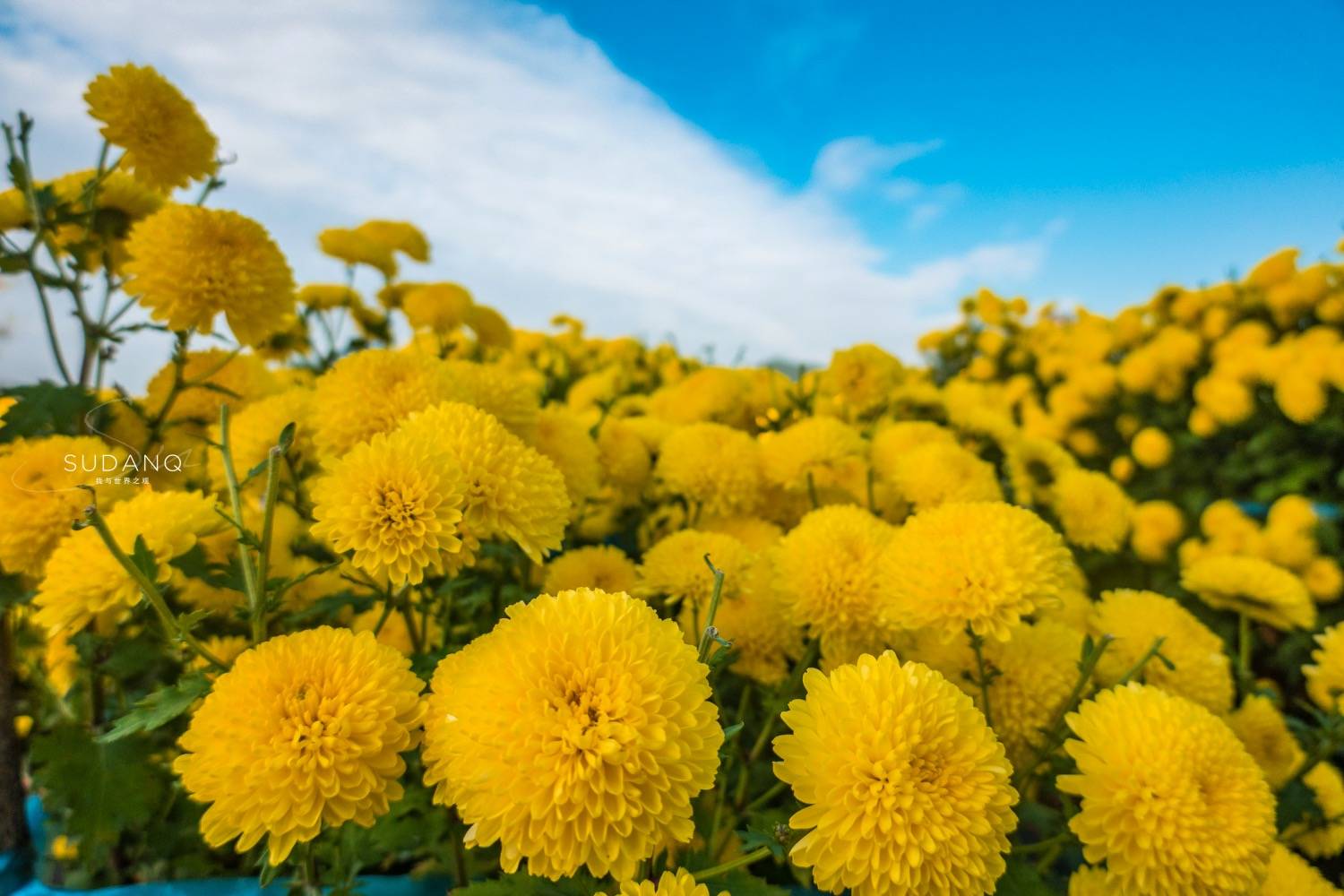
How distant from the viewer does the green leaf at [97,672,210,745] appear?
575 millimetres

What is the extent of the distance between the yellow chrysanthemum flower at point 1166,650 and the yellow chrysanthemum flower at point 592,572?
617 mm

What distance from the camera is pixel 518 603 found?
0.58 metres

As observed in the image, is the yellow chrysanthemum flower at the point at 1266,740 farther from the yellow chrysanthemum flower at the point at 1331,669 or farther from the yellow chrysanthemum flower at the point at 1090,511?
the yellow chrysanthemum flower at the point at 1090,511

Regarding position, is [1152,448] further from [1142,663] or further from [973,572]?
[973,572]

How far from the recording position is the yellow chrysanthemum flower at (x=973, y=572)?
78 cm

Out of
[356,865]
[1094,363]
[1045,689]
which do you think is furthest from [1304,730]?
[1094,363]

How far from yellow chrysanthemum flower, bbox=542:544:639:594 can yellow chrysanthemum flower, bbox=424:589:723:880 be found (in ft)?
1.44

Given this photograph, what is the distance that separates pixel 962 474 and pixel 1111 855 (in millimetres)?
605

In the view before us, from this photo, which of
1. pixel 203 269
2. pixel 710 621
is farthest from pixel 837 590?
pixel 203 269

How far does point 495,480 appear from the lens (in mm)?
713

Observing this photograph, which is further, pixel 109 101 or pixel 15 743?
pixel 15 743

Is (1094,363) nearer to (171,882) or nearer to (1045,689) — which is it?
(1045,689)

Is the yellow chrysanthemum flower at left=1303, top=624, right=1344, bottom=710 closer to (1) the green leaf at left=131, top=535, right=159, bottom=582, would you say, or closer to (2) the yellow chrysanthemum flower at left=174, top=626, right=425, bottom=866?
(2) the yellow chrysanthemum flower at left=174, top=626, right=425, bottom=866

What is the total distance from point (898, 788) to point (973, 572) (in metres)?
0.29
